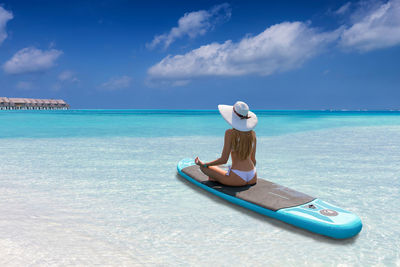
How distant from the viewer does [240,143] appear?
4273mm

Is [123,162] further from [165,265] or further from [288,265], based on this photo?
[288,265]

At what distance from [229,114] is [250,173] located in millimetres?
965

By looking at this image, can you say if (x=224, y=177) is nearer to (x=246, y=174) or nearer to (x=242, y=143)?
(x=246, y=174)

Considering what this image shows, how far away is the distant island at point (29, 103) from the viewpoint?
84.3 m

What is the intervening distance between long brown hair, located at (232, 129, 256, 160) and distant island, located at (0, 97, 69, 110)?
95.9 metres

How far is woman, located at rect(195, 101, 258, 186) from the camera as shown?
4.18 m

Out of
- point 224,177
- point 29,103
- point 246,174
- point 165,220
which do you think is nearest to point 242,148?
point 246,174

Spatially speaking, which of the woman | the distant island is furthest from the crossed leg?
the distant island

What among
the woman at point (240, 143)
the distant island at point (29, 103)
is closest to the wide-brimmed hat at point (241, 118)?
the woman at point (240, 143)

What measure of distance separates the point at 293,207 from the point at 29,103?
10884 centimetres

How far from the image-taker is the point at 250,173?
4.41 meters

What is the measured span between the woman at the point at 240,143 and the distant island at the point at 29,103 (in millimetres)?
95753

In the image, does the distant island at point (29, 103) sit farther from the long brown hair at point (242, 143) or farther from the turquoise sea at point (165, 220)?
the long brown hair at point (242, 143)

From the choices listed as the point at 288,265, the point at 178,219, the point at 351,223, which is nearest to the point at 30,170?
the point at 178,219
